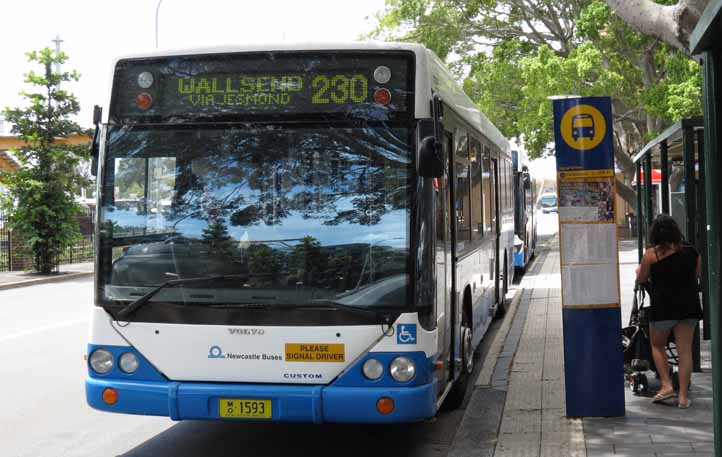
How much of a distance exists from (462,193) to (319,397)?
3.03m

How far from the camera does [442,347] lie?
7.02 m

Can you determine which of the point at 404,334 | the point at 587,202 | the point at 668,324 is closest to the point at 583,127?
the point at 587,202

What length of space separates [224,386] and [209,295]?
59 centimetres

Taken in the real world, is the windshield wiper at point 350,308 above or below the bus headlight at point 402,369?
above

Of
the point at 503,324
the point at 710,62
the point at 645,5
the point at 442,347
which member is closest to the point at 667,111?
the point at 503,324

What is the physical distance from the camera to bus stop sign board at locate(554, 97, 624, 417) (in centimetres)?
735

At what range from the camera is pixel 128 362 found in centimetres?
641

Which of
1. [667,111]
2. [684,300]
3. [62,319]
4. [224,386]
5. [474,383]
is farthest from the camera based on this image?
[667,111]

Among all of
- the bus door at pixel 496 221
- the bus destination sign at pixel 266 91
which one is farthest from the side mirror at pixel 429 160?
the bus door at pixel 496 221

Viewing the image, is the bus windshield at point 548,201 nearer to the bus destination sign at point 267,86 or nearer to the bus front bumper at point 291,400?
the bus destination sign at point 267,86

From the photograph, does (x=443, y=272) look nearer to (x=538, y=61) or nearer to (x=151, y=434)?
(x=151, y=434)

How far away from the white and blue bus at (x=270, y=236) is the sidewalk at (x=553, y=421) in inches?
41.3

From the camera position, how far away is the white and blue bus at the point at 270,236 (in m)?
6.12

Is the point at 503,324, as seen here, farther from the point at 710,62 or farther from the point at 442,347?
the point at 710,62
